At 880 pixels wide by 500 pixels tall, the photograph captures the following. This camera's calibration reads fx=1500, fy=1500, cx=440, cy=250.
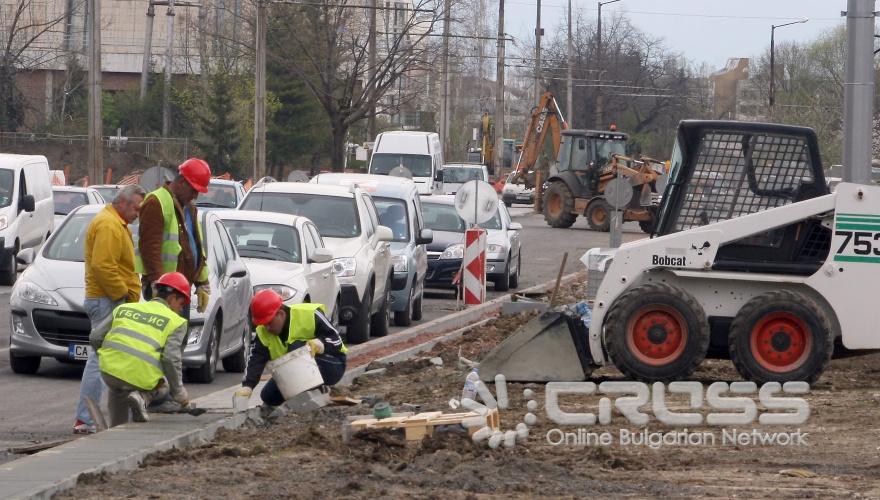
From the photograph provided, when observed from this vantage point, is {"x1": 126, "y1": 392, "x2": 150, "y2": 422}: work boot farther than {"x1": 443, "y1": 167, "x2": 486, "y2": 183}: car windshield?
No

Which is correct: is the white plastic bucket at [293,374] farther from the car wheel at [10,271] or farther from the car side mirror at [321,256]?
the car wheel at [10,271]

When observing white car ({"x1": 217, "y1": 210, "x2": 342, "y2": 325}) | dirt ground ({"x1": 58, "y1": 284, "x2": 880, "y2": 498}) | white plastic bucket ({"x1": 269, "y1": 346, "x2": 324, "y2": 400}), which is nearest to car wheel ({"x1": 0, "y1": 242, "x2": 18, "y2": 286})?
white car ({"x1": 217, "y1": 210, "x2": 342, "y2": 325})

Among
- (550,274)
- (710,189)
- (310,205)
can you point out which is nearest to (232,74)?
(550,274)

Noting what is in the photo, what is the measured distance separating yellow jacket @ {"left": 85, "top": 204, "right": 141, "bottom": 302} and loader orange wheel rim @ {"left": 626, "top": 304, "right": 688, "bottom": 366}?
411cm

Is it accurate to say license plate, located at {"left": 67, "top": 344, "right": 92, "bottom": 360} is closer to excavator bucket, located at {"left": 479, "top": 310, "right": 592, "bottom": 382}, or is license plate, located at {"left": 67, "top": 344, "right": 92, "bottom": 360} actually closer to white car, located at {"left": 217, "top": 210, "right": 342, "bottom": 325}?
white car, located at {"left": 217, "top": 210, "right": 342, "bottom": 325}

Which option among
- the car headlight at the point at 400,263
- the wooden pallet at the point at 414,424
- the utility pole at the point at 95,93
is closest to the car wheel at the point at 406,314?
the car headlight at the point at 400,263

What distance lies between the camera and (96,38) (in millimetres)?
34781

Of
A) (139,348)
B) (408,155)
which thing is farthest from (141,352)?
(408,155)

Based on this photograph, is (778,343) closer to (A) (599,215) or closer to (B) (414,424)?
(B) (414,424)

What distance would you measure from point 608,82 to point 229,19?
19996 mm

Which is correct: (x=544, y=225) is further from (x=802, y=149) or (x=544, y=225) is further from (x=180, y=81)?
(x=802, y=149)

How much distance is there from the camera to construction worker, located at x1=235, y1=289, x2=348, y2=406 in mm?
10555

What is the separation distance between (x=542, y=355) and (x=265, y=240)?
4.80m

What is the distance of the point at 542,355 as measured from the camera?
12.5 meters
